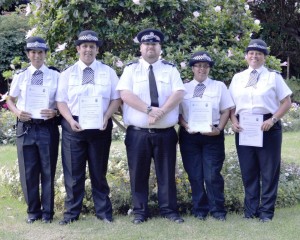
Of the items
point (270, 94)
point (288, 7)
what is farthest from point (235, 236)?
point (288, 7)

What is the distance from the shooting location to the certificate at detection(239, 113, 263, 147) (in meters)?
6.31

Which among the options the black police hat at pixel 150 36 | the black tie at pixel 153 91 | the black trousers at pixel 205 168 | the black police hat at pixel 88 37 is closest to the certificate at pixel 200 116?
the black trousers at pixel 205 168

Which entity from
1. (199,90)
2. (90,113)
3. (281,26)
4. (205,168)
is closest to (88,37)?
(90,113)

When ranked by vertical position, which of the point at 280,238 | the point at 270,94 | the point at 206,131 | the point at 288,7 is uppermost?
the point at 288,7

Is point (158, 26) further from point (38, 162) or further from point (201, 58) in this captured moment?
point (38, 162)

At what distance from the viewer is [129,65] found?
6.41m

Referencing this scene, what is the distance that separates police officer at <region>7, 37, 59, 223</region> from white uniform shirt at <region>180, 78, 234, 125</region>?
57.0 inches

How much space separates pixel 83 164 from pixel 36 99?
2.88 ft

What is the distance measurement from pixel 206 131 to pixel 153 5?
1.61 m

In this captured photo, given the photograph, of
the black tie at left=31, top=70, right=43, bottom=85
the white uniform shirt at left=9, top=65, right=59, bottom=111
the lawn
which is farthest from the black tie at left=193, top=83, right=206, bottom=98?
the black tie at left=31, top=70, right=43, bottom=85

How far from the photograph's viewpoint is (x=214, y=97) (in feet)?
21.1

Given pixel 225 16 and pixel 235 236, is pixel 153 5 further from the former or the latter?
pixel 235 236

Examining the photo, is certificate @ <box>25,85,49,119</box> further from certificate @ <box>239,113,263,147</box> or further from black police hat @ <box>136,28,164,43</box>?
certificate @ <box>239,113,263,147</box>

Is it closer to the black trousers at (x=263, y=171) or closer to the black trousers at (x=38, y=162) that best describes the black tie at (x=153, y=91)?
the black trousers at (x=263, y=171)
